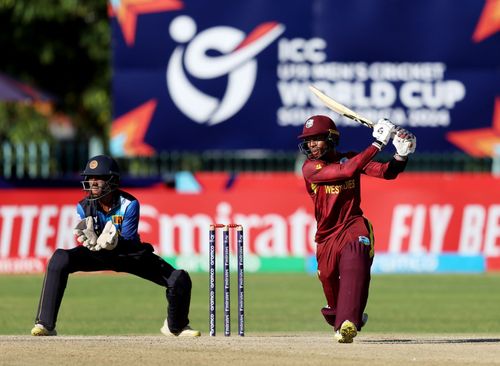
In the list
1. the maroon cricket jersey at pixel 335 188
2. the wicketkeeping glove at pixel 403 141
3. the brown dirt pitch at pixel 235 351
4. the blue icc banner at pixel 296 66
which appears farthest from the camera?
the blue icc banner at pixel 296 66

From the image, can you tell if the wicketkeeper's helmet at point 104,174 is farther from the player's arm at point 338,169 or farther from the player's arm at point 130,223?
the player's arm at point 338,169

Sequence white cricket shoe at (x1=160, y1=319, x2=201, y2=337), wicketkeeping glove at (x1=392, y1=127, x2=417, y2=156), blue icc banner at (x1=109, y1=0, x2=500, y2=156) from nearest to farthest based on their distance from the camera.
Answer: wicketkeeping glove at (x1=392, y1=127, x2=417, y2=156) < white cricket shoe at (x1=160, y1=319, x2=201, y2=337) < blue icc banner at (x1=109, y1=0, x2=500, y2=156)

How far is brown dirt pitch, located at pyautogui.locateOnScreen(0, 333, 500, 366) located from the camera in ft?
33.8

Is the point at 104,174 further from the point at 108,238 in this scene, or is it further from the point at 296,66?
the point at 296,66

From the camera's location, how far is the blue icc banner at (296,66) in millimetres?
23219

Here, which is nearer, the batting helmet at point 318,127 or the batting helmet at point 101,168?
the batting helmet at point 318,127

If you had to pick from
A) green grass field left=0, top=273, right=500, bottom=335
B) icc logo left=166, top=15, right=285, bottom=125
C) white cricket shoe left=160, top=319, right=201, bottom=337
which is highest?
icc logo left=166, top=15, right=285, bottom=125

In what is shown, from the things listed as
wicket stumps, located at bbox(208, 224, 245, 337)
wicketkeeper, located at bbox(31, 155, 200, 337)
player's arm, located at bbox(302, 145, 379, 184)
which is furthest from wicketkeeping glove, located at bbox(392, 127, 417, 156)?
wicketkeeper, located at bbox(31, 155, 200, 337)

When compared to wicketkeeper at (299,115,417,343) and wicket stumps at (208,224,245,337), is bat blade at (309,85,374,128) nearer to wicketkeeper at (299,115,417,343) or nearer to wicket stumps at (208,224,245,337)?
wicketkeeper at (299,115,417,343)

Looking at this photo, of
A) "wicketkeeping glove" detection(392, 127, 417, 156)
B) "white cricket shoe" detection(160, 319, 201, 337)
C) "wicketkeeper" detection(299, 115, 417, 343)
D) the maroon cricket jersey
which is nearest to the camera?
"wicketkeeping glove" detection(392, 127, 417, 156)

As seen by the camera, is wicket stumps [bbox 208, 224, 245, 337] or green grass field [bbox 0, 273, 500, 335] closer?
wicket stumps [bbox 208, 224, 245, 337]

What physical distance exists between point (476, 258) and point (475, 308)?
541 centimetres

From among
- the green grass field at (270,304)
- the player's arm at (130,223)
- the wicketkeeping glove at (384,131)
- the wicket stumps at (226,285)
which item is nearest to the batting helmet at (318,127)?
the wicketkeeping glove at (384,131)

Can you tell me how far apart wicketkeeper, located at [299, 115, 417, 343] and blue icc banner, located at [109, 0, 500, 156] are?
11349 mm
